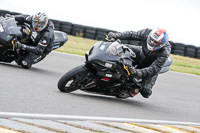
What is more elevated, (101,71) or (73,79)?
(101,71)

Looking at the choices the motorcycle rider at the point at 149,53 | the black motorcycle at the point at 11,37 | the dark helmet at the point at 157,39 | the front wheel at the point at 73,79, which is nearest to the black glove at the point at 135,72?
the motorcycle rider at the point at 149,53

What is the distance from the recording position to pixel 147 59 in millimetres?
7133

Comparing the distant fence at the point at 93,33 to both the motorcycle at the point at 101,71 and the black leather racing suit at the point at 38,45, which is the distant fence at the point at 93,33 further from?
the motorcycle at the point at 101,71

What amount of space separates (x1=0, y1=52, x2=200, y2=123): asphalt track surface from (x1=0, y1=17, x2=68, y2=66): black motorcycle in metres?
0.30

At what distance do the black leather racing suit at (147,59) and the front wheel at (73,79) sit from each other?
109 centimetres

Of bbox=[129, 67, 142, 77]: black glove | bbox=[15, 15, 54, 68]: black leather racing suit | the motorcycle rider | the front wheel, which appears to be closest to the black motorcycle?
bbox=[15, 15, 54, 68]: black leather racing suit

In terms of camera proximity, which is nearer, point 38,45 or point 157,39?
point 157,39

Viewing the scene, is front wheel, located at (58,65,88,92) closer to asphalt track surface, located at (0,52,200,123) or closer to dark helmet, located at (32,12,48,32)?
asphalt track surface, located at (0,52,200,123)

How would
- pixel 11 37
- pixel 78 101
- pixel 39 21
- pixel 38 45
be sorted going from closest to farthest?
pixel 78 101 → pixel 11 37 → pixel 39 21 → pixel 38 45

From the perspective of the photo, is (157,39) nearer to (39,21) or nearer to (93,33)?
(39,21)

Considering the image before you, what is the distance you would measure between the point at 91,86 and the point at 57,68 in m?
3.82

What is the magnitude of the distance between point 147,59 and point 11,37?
3.07 meters

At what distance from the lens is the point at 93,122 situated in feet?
14.8

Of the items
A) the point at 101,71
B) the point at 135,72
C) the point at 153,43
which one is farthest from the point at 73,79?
the point at 153,43
